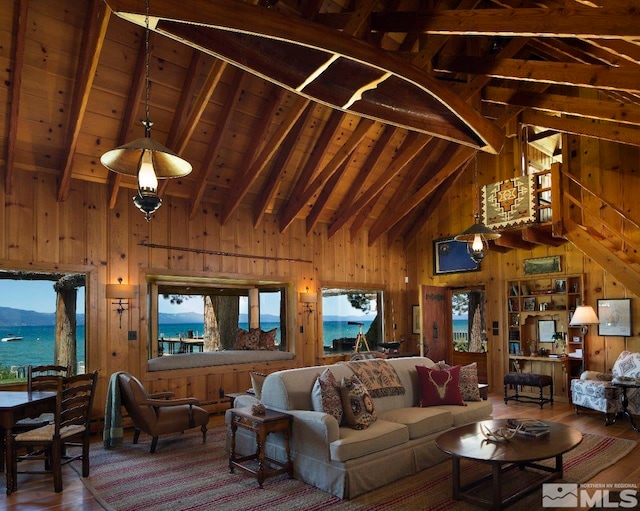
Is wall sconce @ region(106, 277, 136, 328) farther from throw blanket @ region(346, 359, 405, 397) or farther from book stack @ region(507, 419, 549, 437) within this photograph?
book stack @ region(507, 419, 549, 437)

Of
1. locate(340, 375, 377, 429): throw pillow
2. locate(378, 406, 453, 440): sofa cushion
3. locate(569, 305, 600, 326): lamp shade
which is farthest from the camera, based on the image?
locate(569, 305, 600, 326): lamp shade

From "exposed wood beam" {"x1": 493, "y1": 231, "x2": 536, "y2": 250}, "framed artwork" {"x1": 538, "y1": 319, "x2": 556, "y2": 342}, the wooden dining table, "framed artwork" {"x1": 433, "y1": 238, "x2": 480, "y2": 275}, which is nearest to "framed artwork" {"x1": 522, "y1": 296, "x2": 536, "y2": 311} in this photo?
"framed artwork" {"x1": 538, "y1": 319, "x2": 556, "y2": 342}

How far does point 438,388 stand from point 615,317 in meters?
3.89

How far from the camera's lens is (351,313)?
1163cm

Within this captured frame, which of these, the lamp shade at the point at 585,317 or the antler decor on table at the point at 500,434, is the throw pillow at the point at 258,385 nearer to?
the antler decor on table at the point at 500,434

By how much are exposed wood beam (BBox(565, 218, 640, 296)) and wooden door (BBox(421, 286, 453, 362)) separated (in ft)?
9.32


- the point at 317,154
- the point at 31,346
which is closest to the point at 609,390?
the point at 317,154

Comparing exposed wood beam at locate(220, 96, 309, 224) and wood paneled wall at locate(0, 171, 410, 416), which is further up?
exposed wood beam at locate(220, 96, 309, 224)

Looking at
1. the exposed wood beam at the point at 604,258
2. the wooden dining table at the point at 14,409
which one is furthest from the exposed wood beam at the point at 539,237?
the wooden dining table at the point at 14,409

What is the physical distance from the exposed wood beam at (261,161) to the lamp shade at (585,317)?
193 inches

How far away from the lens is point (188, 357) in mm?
7172

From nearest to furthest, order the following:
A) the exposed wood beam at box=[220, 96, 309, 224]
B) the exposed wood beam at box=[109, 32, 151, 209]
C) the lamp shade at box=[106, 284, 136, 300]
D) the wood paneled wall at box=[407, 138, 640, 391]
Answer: the exposed wood beam at box=[109, 32, 151, 209], the exposed wood beam at box=[220, 96, 309, 224], the lamp shade at box=[106, 284, 136, 300], the wood paneled wall at box=[407, 138, 640, 391]

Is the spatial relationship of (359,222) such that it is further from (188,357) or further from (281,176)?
(188,357)

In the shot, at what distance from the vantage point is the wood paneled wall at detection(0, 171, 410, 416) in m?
5.98
